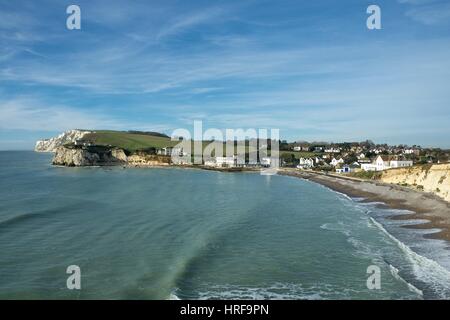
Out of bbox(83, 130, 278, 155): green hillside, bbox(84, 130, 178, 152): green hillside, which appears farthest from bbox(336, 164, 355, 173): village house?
bbox(84, 130, 178, 152): green hillside

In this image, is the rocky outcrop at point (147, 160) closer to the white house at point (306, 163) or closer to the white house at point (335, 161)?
the white house at point (306, 163)

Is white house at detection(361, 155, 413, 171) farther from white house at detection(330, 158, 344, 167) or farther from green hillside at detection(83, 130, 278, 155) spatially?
green hillside at detection(83, 130, 278, 155)

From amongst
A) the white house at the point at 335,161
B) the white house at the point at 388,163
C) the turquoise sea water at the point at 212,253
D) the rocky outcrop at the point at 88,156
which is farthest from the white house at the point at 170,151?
the turquoise sea water at the point at 212,253

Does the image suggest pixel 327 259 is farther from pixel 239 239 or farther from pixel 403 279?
pixel 239 239

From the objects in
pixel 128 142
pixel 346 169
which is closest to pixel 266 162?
pixel 346 169

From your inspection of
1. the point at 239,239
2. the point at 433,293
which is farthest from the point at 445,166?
the point at 433,293
